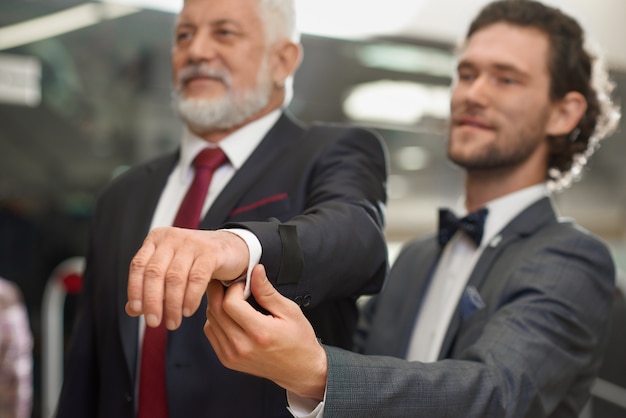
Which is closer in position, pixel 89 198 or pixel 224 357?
pixel 224 357

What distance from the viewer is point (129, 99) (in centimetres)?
286

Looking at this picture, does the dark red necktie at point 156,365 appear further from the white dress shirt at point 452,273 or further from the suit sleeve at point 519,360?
the white dress shirt at point 452,273

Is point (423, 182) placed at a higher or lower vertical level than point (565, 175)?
lower

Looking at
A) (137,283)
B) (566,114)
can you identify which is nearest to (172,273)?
(137,283)

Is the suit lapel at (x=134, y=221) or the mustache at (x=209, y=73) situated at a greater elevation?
the mustache at (x=209, y=73)

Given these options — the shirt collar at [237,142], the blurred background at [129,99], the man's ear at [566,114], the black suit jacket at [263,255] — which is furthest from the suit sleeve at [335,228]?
the blurred background at [129,99]

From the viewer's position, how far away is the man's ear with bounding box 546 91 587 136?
1.74 meters

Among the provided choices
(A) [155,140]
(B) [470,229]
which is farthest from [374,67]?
(B) [470,229]

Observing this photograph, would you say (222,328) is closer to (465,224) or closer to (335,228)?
(335,228)

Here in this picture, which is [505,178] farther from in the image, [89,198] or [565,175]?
[89,198]

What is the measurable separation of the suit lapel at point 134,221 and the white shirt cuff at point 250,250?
17.5 inches

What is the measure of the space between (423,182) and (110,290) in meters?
2.34

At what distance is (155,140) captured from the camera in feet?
9.68

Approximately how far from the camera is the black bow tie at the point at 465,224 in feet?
5.45
